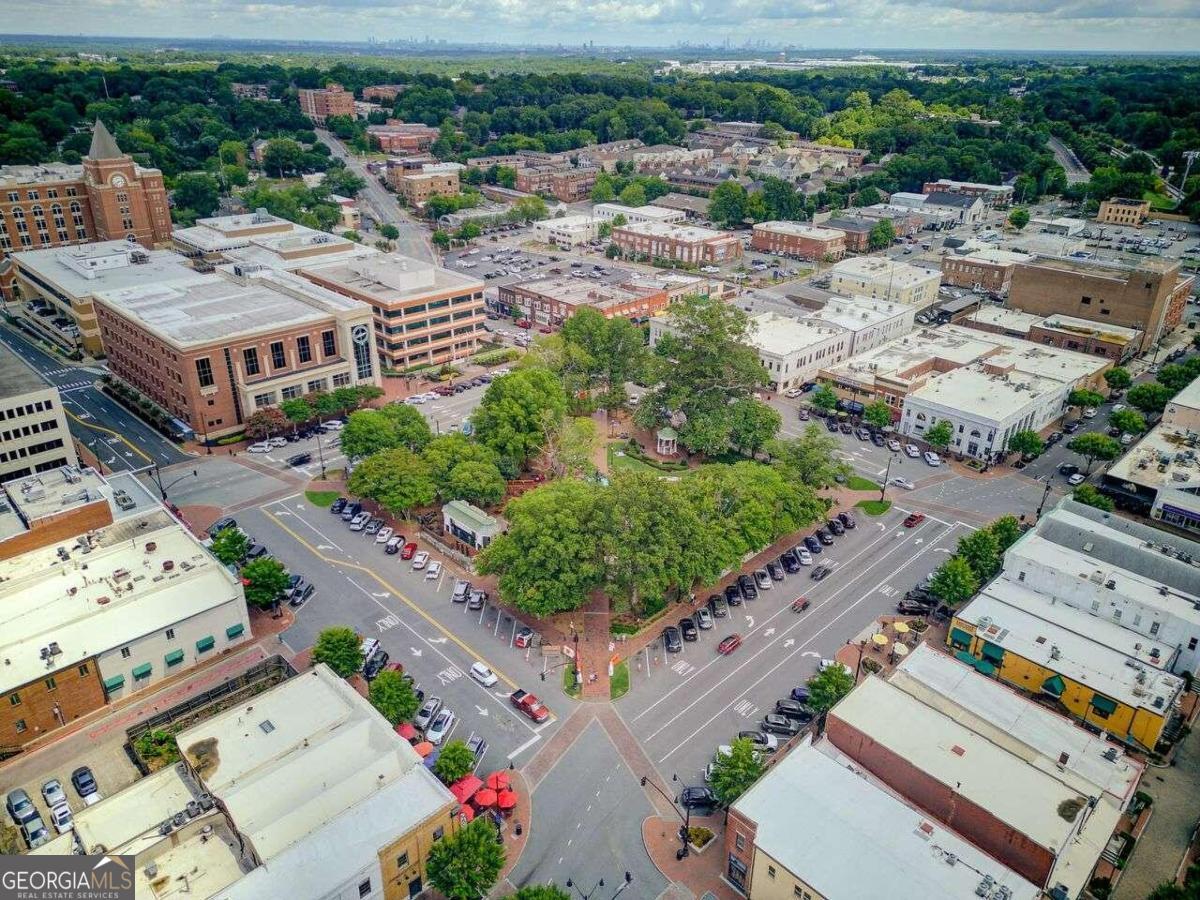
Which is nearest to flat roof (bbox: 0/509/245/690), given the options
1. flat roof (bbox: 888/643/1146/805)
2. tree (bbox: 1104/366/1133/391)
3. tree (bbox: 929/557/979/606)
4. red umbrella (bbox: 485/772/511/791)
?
red umbrella (bbox: 485/772/511/791)

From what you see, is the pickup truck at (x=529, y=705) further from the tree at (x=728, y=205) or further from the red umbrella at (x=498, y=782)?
the tree at (x=728, y=205)

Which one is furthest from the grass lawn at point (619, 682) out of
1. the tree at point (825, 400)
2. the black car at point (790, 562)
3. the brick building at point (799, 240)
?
the brick building at point (799, 240)

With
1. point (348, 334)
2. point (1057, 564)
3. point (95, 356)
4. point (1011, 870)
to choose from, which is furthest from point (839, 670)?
point (95, 356)

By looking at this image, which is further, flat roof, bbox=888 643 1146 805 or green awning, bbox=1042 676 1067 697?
green awning, bbox=1042 676 1067 697

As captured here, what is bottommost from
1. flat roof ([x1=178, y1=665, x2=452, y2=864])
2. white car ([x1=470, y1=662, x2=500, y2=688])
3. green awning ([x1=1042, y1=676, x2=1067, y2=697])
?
white car ([x1=470, y1=662, x2=500, y2=688])

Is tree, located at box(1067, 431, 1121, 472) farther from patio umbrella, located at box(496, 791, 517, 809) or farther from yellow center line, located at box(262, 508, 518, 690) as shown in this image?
patio umbrella, located at box(496, 791, 517, 809)

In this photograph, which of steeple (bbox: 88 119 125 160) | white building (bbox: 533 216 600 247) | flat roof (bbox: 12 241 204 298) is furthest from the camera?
white building (bbox: 533 216 600 247)

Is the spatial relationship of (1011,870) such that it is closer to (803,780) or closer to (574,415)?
(803,780)
